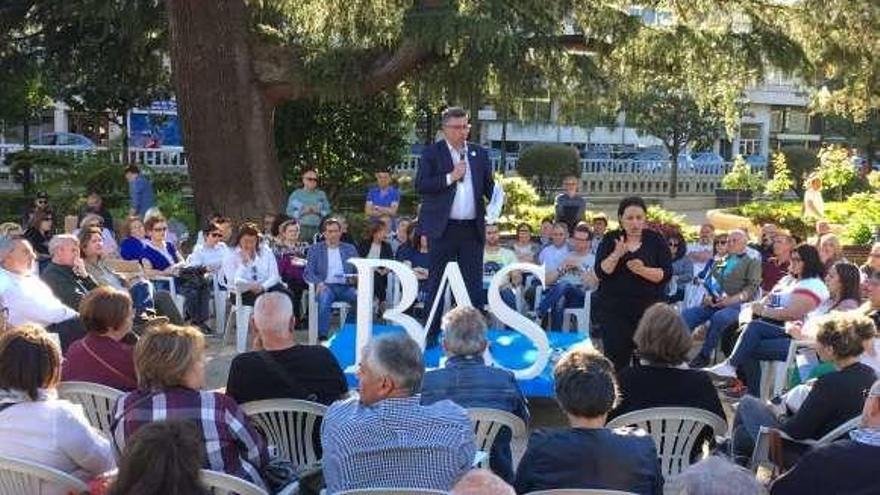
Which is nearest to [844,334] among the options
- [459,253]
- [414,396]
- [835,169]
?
[414,396]

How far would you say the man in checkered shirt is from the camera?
3.31 meters

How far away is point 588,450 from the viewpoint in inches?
131

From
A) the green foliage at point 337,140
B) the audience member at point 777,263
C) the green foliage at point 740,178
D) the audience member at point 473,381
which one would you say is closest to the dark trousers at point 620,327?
the audience member at point 473,381

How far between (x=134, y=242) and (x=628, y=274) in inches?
194

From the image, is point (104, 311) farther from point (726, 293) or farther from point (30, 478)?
point (726, 293)

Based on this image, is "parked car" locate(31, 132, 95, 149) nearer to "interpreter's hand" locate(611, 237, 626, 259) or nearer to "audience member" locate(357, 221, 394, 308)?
"audience member" locate(357, 221, 394, 308)

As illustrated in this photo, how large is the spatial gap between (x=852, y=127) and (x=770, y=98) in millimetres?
15099

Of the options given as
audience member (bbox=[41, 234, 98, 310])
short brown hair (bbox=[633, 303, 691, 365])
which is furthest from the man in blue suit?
short brown hair (bbox=[633, 303, 691, 365])

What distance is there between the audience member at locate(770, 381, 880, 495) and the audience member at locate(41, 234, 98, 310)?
4.78 m

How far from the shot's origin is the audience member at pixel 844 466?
3227 mm

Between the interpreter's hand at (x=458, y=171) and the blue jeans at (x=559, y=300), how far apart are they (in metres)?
2.78

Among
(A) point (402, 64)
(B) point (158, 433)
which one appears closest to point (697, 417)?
(B) point (158, 433)

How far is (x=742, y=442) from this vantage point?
4.44 m

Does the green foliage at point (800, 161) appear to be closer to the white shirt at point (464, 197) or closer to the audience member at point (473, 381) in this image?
the white shirt at point (464, 197)
